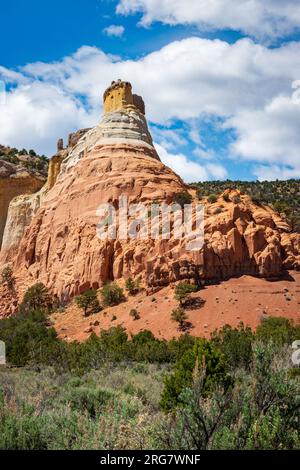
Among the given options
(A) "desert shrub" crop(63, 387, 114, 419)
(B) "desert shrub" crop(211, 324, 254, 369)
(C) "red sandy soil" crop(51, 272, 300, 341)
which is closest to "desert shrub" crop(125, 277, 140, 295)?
(C) "red sandy soil" crop(51, 272, 300, 341)

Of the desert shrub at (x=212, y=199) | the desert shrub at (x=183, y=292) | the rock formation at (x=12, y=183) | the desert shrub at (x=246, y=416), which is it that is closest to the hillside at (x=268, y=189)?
the desert shrub at (x=212, y=199)

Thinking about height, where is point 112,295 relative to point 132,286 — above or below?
below

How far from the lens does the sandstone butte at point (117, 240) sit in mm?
38656

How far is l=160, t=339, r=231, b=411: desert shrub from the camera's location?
12875 mm

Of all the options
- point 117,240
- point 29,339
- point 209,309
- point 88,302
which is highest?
point 117,240

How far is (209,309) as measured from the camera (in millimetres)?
35875

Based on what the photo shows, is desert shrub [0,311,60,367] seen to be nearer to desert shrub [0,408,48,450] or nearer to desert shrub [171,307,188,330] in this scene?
desert shrub [171,307,188,330]

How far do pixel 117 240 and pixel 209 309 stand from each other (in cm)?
1067

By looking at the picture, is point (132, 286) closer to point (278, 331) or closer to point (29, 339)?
point (29, 339)

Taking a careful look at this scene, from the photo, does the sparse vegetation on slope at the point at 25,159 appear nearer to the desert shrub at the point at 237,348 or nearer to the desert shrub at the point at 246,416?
the desert shrub at the point at 237,348

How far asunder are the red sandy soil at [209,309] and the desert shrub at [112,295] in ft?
1.76

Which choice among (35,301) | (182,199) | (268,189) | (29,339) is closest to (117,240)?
(182,199)

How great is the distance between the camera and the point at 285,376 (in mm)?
9023
